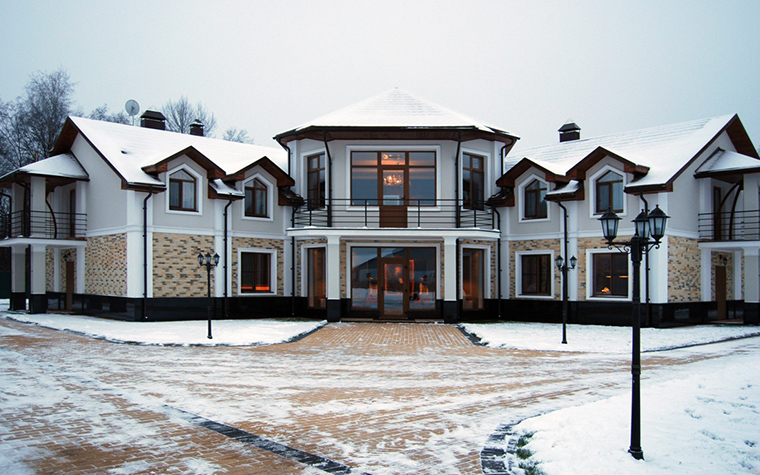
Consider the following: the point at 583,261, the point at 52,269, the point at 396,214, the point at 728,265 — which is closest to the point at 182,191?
the point at 396,214

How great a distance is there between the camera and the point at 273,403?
28.9 ft

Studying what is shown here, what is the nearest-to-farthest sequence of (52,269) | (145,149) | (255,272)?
1. (145,149)
2. (255,272)
3. (52,269)

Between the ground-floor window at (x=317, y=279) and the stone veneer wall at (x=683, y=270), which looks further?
the ground-floor window at (x=317, y=279)

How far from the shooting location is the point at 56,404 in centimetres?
857

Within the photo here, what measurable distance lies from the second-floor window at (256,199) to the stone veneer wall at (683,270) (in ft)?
46.8

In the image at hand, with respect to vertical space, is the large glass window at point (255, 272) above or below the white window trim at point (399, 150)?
below

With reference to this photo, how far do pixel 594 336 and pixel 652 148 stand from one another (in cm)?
817

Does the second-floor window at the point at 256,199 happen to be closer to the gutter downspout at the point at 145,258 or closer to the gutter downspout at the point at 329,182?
the gutter downspout at the point at 329,182

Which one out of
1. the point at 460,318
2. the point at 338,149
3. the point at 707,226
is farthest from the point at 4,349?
the point at 707,226

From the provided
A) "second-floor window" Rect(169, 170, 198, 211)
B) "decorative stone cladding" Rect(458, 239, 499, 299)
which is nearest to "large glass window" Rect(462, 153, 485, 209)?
"decorative stone cladding" Rect(458, 239, 499, 299)

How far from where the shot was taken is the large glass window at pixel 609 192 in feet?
67.5

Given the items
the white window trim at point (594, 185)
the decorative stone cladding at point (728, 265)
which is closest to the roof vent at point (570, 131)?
the white window trim at point (594, 185)

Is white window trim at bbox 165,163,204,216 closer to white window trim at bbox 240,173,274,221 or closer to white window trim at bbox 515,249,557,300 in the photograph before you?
white window trim at bbox 240,173,274,221

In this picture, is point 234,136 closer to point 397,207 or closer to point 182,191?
point 182,191
